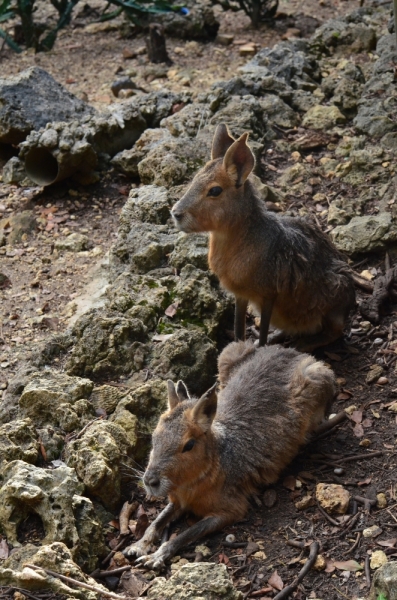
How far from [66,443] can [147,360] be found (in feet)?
3.23

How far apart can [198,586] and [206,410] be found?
119cm

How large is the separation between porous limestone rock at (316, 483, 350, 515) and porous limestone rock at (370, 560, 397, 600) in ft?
3.06

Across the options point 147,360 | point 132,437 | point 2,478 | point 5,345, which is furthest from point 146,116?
point 2,478

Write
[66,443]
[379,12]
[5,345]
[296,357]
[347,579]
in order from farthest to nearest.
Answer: [379,12], [5,345], [296,357], [66,443], [347,579]

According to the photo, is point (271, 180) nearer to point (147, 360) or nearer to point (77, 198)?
point (77, 198)

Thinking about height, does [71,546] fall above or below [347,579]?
above

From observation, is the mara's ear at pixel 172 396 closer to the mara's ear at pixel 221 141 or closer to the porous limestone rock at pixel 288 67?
the mara's ear at pixel 221 141

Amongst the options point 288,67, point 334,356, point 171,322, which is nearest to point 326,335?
point 334,356

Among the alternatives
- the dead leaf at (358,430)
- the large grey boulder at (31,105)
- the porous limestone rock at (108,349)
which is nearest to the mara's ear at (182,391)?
the porous limestone rock at (108,349)

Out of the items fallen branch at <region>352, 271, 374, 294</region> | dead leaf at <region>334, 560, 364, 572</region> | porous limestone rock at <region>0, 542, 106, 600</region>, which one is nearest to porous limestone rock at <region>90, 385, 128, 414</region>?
porous limestone rock at <region>0, 542, 106, 600</region>

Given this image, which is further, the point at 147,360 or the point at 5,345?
the point at 5,345

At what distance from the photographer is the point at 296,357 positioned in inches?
230

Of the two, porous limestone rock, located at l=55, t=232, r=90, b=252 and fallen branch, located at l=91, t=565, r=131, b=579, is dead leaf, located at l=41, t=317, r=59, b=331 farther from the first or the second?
fallen branch, located at l=91, t=565, r=131, b=579

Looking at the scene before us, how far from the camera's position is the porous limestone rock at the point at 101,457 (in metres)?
4.99
